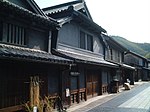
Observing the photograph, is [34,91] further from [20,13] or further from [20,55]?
[20,13]

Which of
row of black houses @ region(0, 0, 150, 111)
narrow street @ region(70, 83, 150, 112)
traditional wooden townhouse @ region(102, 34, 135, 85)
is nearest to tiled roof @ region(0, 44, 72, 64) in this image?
row of black houses @ region(0, 0, 150, 111)

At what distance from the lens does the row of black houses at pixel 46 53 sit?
9671 mm

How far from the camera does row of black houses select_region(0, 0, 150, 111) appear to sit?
967 cm

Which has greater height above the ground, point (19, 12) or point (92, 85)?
point (19, 12)

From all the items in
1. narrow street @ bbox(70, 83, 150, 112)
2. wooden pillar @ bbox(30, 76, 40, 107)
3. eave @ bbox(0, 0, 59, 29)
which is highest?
eave @ bbox(0, 0, 59, 29)

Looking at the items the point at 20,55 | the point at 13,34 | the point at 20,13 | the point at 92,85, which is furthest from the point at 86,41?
the point at 20,55

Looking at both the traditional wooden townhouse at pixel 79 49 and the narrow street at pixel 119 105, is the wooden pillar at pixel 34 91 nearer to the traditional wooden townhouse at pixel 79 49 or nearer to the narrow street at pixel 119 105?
the traditional wooden townhouse at pixel 79 49

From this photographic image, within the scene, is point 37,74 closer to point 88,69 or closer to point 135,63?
point 88,69

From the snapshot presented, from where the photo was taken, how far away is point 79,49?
1806 centimetres

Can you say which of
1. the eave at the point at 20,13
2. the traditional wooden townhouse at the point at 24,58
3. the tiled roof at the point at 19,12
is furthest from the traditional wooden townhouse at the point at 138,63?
the tiled roof at the point at 19,12

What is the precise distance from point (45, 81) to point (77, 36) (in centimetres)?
662

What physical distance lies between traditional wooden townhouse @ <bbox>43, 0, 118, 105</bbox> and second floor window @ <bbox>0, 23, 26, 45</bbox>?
9.04ft

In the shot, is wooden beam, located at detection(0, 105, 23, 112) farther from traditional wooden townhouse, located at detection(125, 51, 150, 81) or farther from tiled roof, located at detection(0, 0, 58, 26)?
traditional wooden townhouse, located at detection(125, 51, 150, 81)

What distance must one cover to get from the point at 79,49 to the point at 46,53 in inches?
224
